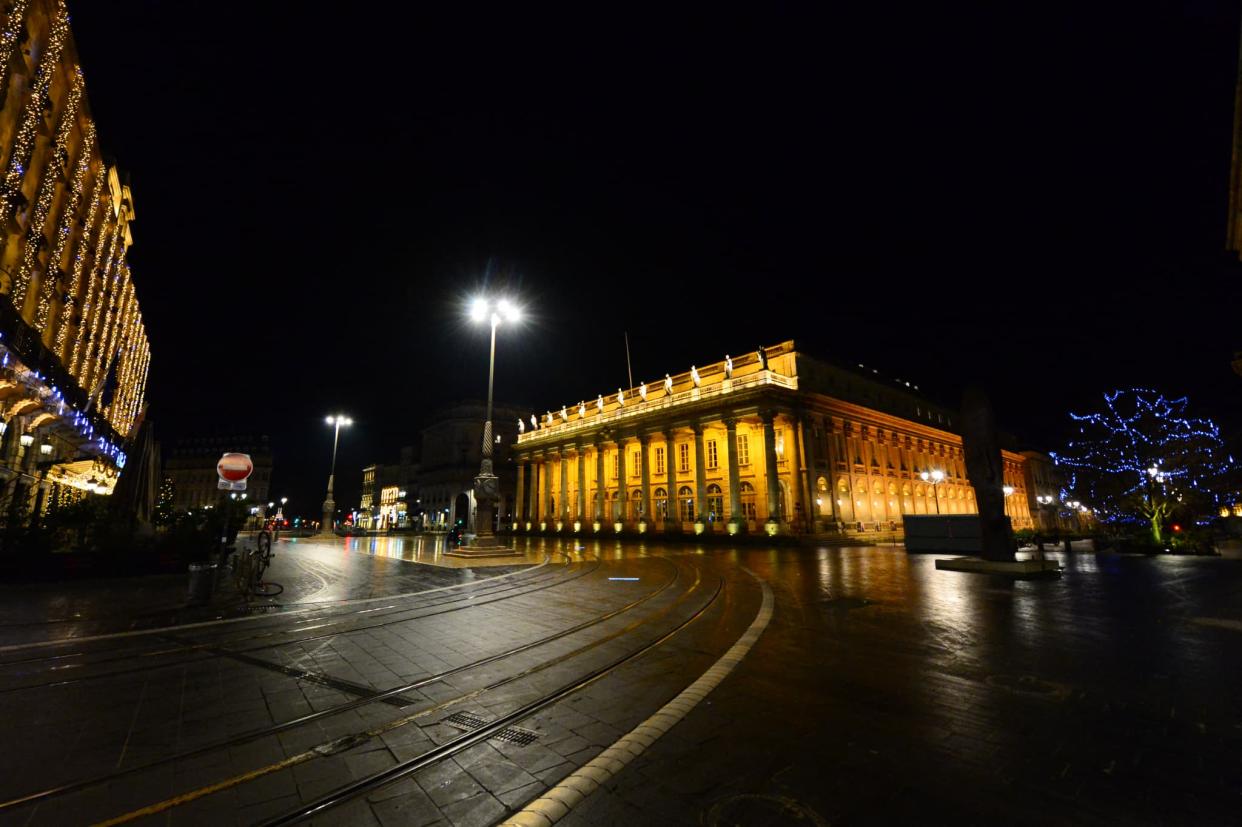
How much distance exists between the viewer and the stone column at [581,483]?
5150 cm

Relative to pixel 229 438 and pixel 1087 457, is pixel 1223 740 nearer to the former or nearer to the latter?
pixel 1087 457

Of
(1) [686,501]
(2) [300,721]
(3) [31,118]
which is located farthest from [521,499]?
(2) [300,721]

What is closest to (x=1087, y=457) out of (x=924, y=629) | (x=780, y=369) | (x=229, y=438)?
(x=780, y=369)

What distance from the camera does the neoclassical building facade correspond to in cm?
3934

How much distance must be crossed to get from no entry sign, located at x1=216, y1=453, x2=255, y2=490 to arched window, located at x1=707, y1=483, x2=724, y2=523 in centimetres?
3587

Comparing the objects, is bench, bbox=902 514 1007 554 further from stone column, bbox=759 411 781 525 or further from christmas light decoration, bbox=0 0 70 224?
christmas light decoration, bbox=0 0 70 224

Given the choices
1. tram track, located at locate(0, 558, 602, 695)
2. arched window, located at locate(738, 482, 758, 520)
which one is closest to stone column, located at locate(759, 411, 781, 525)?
arched window, located at locate(738, 482, 758, 520)

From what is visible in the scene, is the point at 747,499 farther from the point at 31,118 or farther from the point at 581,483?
the point at 31,118

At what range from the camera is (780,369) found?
149ft

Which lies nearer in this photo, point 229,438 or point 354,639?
point 354,639

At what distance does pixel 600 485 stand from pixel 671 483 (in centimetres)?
769

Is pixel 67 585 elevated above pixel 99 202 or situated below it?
below

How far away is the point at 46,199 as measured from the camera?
787 inches

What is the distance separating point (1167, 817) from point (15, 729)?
7980mm
